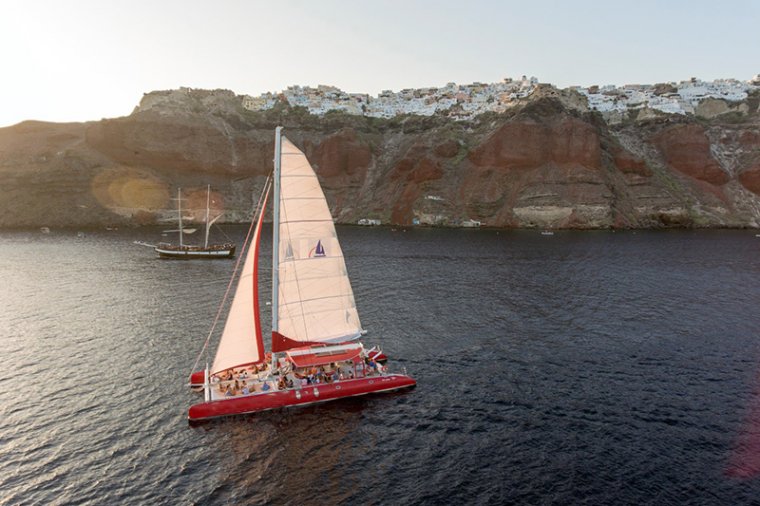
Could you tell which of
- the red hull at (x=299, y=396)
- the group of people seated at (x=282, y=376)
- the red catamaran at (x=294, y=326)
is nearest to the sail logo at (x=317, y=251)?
the red catamaran at (x=294, y=326)

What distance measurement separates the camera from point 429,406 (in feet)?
108

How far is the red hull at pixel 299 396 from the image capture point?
101 ft

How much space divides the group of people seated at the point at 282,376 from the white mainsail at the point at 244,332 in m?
1.74

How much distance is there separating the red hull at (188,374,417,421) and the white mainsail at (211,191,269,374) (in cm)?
241

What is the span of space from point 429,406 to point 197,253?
2926 inches

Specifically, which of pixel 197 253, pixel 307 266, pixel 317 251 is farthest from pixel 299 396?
pixel 197 253

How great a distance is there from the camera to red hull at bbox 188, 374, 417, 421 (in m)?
30.9

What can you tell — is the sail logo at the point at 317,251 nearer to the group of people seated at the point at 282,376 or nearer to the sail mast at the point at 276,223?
the sail mast at the point at 276,223

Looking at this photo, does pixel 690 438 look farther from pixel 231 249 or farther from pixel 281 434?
pixel 231 249

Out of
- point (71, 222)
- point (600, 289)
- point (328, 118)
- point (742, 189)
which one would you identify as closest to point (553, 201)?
point (742, 189)

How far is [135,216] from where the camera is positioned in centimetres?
15150

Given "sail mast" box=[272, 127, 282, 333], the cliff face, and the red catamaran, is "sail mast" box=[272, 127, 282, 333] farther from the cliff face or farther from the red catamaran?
the cliff face

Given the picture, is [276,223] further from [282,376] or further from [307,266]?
[282,376]

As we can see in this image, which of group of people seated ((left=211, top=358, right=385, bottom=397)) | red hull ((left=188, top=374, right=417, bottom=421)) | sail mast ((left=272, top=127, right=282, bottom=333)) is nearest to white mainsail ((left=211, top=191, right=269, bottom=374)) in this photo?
sail mast ((left=272, top=127, right=282, bottom=333))
